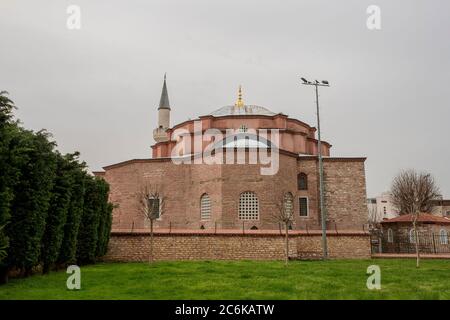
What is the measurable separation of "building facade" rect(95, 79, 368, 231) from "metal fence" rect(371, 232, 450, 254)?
2.65m

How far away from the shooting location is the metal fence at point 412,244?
24.2m

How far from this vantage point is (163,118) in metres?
40.3

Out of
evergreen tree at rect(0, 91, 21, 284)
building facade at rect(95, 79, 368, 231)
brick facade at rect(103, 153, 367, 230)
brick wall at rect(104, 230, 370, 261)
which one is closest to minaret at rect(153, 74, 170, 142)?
building facade at rect(95, 79, 368, 231)

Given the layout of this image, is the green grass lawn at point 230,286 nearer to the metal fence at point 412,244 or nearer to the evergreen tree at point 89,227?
the evergreen tree at point 89,227

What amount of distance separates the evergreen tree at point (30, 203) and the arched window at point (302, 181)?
19.8m

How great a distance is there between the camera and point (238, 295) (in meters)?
7.21

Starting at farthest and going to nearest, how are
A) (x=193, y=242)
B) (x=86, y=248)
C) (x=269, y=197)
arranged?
(x=269, y=197)
(x=193, y=242)
(x=86, y=248)

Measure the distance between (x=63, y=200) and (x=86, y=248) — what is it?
321 centimetres

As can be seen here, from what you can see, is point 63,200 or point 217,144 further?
point 217,144

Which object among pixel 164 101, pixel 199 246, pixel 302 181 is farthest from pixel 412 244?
pixel 164 101

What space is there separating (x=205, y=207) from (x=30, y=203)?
16319mm

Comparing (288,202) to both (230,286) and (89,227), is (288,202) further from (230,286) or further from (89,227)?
(230,286)

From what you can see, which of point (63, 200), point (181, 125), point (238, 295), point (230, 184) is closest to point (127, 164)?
point (181, 125)
